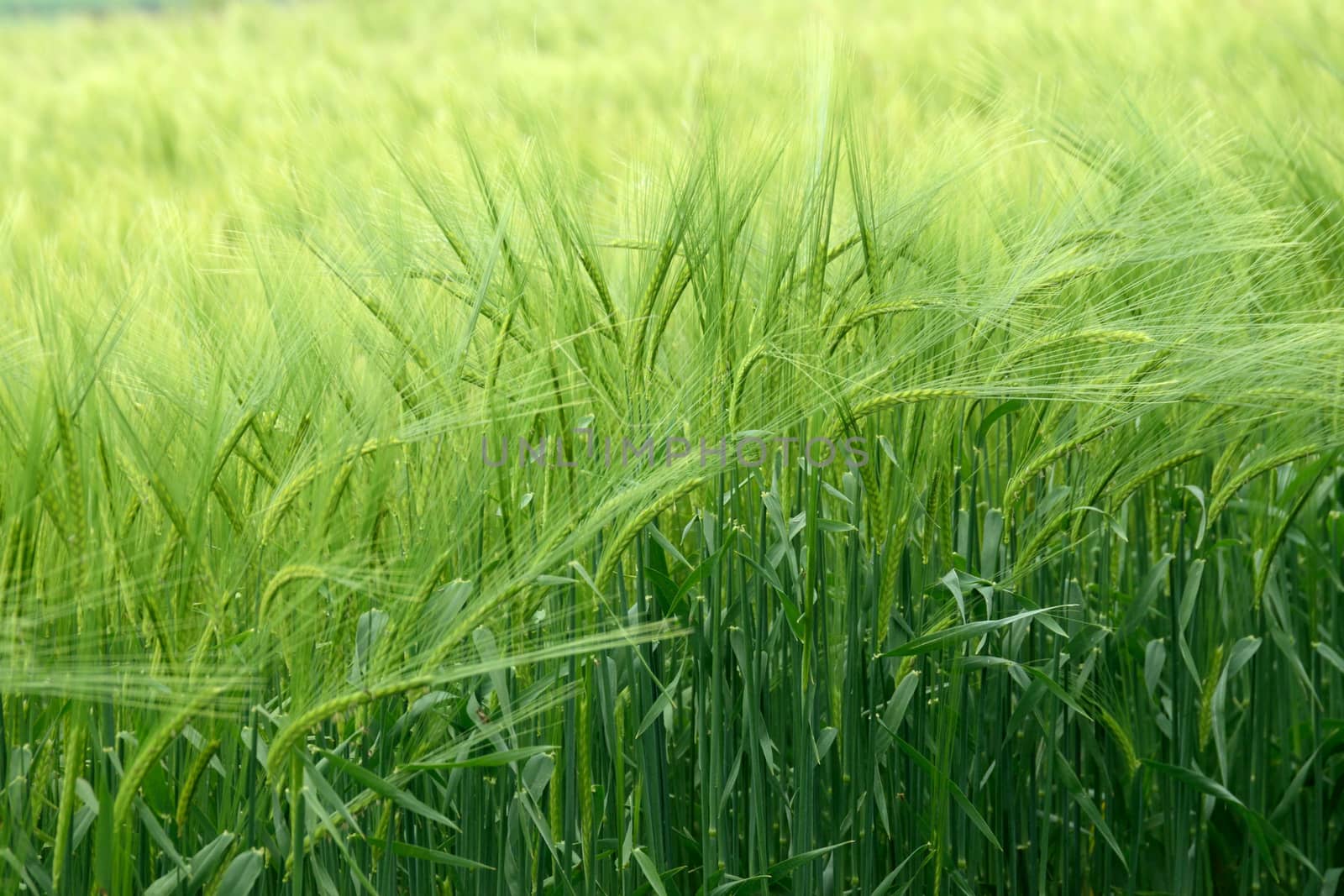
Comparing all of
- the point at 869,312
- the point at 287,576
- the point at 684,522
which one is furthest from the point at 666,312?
the point at 287,576

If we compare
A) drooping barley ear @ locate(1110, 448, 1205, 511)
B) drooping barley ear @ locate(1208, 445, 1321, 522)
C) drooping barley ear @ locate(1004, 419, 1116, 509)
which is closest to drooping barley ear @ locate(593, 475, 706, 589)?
drooping barley ear @ locate(1004, 419, 1116, 509)

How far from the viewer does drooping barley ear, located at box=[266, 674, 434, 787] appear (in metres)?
0.81

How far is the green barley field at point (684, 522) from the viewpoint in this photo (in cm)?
89

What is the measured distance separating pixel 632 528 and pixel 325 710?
26 centimetres

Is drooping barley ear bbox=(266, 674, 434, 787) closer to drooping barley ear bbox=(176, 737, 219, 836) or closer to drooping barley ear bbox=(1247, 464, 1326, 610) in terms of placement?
drooping barley ear bbox=(176, 737, 219, 836)

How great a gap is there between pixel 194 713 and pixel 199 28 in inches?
289

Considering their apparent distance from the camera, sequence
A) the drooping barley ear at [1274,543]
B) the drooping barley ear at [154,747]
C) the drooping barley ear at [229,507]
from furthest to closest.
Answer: the drooping barley ear at [1274,543]
the drooping barley ear at [229,507]
the drooping barley ear at [154,747]

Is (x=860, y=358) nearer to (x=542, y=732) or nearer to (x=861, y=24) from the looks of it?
(x=542, y=732)

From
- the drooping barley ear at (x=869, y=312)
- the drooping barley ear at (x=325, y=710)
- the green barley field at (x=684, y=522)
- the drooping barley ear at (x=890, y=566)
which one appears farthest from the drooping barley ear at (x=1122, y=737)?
the drooping barley ear at (x=325, y=710)

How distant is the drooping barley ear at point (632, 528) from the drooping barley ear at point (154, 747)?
0.98ft

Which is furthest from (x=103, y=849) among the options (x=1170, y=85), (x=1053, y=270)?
(x=1170, y=85)

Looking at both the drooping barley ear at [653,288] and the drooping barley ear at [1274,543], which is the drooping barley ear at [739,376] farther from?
the drooping barley ear at [1274,543]

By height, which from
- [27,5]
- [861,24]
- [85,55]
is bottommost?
[861,24]

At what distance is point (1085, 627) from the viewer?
133 centimetres
